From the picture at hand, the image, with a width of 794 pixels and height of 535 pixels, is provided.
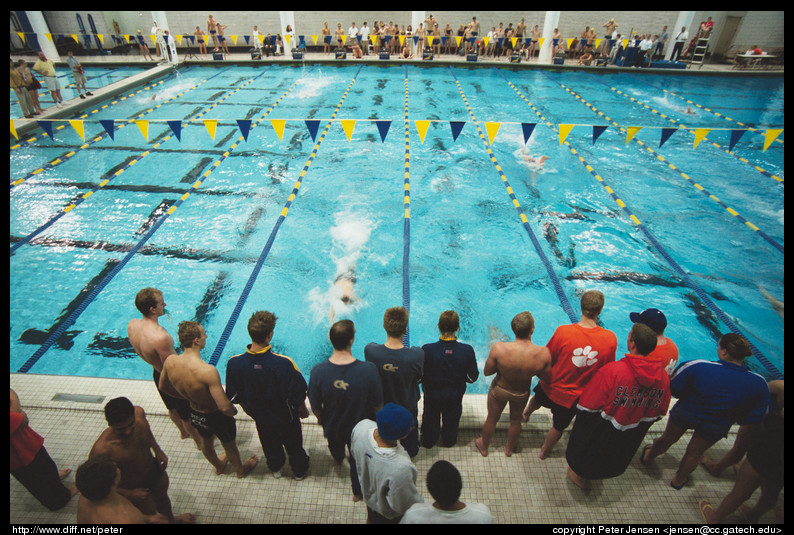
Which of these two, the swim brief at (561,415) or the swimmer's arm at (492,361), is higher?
the swimmer's arm at (492,361)

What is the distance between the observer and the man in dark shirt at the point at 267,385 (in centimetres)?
223

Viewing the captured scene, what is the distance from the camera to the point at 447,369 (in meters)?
2.46

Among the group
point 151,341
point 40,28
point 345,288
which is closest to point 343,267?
point 345,288

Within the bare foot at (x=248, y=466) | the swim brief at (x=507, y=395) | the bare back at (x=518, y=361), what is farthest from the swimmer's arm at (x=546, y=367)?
the bare foot at (x=248, y=466)

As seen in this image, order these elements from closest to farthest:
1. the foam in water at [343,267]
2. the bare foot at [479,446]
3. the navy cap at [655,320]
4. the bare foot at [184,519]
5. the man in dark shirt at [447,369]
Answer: the bare foot at [184,519], the man in dark shirt at [447,369], the navy cap at [655,320], the bare foot at [479,446], the foam in water at [343,267]

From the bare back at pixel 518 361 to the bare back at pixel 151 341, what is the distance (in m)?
2.19

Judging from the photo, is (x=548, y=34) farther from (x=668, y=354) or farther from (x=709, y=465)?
(x=709, y=465)

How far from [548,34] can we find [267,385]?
19592mm

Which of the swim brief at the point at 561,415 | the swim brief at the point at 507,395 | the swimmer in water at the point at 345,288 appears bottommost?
the swimmer in water at the point at 345,288

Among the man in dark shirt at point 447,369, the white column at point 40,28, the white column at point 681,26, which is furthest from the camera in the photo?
the white column at point 681,26

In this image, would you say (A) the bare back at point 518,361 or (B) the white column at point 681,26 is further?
(B) the white column at point 681,26

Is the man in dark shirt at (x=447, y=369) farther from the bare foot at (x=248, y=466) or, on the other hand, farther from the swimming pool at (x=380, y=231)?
the swimming pool at (x=380, y=231)

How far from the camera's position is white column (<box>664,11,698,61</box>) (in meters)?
16.8

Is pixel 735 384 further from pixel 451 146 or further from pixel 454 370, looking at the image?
pixel 451 146
